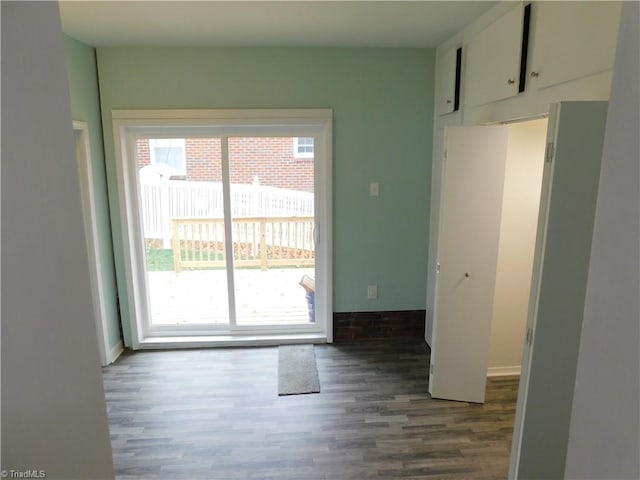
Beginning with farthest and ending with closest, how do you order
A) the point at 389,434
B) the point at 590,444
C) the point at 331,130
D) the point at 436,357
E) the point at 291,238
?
the point at 291,238 < the point at 331,130 < the point at 436,357 < the point at 389,434 < the point at 590,444

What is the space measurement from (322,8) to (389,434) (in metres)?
2.63

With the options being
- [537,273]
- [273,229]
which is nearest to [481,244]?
[537,273]

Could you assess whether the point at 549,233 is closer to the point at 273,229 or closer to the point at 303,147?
the point at 303,147

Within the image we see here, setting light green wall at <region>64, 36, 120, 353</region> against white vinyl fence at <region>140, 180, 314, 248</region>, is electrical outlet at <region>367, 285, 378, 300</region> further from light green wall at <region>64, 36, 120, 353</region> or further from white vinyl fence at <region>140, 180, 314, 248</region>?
light green wall at <region>64, 36, 120, 353</region>

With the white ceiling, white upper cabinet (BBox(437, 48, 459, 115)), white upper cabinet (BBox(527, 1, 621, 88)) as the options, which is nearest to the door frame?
the white ceiling

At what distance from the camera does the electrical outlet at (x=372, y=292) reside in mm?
3686

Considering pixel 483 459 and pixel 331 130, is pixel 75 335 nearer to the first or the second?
pixel 483 459

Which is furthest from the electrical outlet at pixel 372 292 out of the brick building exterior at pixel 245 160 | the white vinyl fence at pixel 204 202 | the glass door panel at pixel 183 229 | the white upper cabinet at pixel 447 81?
the white upper cabinet at pixel 447 81

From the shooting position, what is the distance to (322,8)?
2316 mm

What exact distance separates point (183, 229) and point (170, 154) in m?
0.67

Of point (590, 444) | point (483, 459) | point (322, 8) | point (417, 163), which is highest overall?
point (322, 8)

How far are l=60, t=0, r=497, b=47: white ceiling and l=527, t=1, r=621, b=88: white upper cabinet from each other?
1.90ft

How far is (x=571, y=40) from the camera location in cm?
167

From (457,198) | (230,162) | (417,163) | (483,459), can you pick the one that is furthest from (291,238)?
(483,459)
